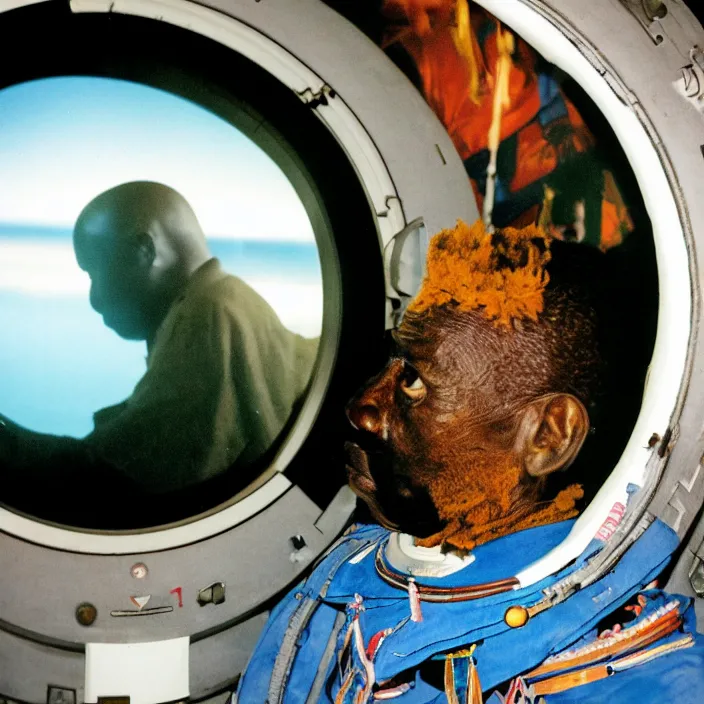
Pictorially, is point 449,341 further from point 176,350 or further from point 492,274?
point 176,350

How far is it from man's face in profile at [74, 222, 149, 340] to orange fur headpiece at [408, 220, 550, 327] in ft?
1.50

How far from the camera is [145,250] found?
1.42 metres

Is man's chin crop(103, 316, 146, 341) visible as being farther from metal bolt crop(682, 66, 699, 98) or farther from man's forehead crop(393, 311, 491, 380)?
metal bolt crop(682, 66, 699, 98)

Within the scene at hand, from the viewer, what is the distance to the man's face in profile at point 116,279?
4.57 ft

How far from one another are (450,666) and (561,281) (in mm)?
622

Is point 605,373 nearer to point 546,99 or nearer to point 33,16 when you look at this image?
point 546,99

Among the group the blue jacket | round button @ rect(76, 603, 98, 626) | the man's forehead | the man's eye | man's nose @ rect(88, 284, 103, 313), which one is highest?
man's nose @ rect(88, 284, 103, 313)

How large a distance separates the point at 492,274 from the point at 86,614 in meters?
0.91

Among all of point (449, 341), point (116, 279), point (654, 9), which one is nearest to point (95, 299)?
point (116, 279)

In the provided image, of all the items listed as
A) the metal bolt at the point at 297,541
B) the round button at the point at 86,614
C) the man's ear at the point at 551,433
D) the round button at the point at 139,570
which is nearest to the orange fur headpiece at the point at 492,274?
the man's ear at the point at 551,433

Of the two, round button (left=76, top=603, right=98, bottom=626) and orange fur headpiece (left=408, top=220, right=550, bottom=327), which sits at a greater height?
orange fur headpiece (left=408, top=220, right=550, bottom=327)

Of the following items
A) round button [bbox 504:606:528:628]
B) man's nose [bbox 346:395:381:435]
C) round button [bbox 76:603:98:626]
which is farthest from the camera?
round button [bbox 76:603:98:626]

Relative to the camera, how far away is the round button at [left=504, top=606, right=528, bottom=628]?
49.2 inches

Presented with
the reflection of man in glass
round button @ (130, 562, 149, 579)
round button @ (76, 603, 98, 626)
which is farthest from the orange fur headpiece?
round button @ (76, 603, 98, 626)
